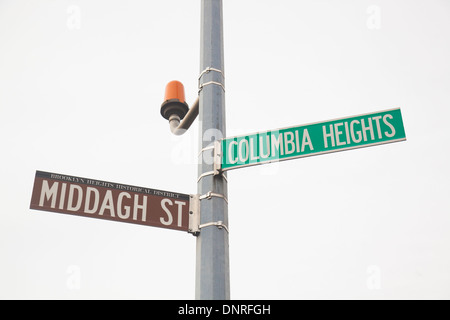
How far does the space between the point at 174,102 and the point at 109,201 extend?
5.40 feet

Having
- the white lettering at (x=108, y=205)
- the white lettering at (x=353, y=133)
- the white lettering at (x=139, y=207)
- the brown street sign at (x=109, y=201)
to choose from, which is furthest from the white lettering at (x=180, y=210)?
the white lettering at (x=353, y=133)

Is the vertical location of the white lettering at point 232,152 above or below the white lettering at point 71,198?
above

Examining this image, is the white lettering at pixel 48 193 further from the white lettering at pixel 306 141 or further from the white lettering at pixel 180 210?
the white lettering at pixel 306 141

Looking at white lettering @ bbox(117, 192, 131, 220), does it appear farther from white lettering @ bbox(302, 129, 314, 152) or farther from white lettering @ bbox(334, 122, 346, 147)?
white lettering @ bbox(334, 122, 346, 147)

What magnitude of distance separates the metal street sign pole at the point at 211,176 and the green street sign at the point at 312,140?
0.63ft

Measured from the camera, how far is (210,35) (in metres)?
5.61

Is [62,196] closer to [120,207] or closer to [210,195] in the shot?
[120,207]

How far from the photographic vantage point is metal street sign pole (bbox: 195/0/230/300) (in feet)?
13.7

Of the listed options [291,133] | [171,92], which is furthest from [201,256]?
[171,92]

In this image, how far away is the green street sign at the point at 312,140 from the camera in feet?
15.2

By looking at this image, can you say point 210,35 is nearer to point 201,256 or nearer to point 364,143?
point 364,143

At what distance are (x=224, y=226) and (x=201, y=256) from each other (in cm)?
33

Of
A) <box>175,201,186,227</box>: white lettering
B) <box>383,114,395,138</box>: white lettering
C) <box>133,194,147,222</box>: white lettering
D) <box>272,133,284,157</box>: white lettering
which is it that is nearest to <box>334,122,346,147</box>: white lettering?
<box>383,114,395,138</box>: white lettering
